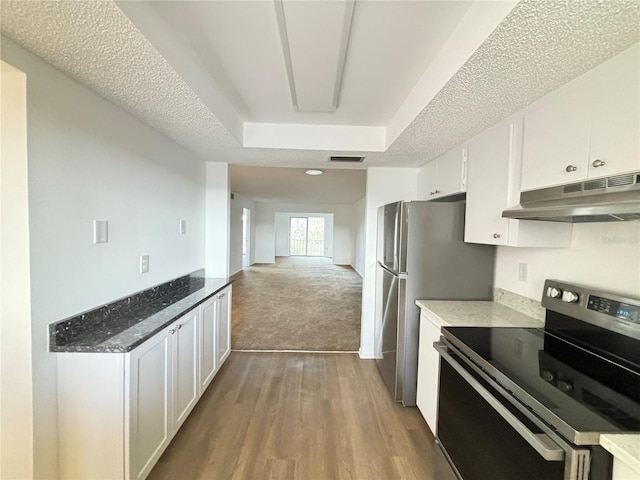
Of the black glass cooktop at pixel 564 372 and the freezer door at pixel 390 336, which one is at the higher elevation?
the black glass cooktop at pixel 564 372

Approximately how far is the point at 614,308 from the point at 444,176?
5.18ft

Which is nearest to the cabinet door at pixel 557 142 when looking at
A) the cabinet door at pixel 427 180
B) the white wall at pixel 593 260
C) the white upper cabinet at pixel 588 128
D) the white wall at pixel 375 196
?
the white upper cabinet at pixel 588 128

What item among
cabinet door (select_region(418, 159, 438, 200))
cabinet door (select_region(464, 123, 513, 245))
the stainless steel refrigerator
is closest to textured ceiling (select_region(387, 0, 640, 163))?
cabinet door (select_region(464, 123, 513, 245))

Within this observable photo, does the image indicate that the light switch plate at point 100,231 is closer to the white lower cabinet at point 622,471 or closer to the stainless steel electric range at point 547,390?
the stainless steel electric range at point 547,390

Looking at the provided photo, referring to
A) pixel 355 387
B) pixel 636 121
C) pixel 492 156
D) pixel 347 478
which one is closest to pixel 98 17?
pixel 636 121

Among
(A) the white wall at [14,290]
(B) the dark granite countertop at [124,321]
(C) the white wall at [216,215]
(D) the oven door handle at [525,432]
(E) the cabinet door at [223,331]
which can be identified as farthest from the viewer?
(C) the white wall at [216,215]

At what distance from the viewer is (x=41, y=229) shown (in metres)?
1.30

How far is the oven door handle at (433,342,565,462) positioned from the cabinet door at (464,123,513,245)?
87 cm

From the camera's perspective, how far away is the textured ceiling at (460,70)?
3.17 feet

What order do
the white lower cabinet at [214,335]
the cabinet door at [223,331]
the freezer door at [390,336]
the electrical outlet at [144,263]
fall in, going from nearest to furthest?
the electrical outlet at [144,263]
the white lower cabinet at [214,335]
the freezer door at [390,336]
the cabinet door at [223,331]

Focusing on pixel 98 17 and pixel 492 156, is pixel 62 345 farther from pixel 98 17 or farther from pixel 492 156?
pixel 492 156

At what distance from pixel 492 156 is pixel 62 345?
2605mm

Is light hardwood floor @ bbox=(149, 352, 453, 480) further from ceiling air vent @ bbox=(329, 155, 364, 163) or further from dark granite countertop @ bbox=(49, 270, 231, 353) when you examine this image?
ceiling air vent @ bbox=(329, 155, 364, 163)

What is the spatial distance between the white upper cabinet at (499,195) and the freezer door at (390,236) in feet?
1.66
